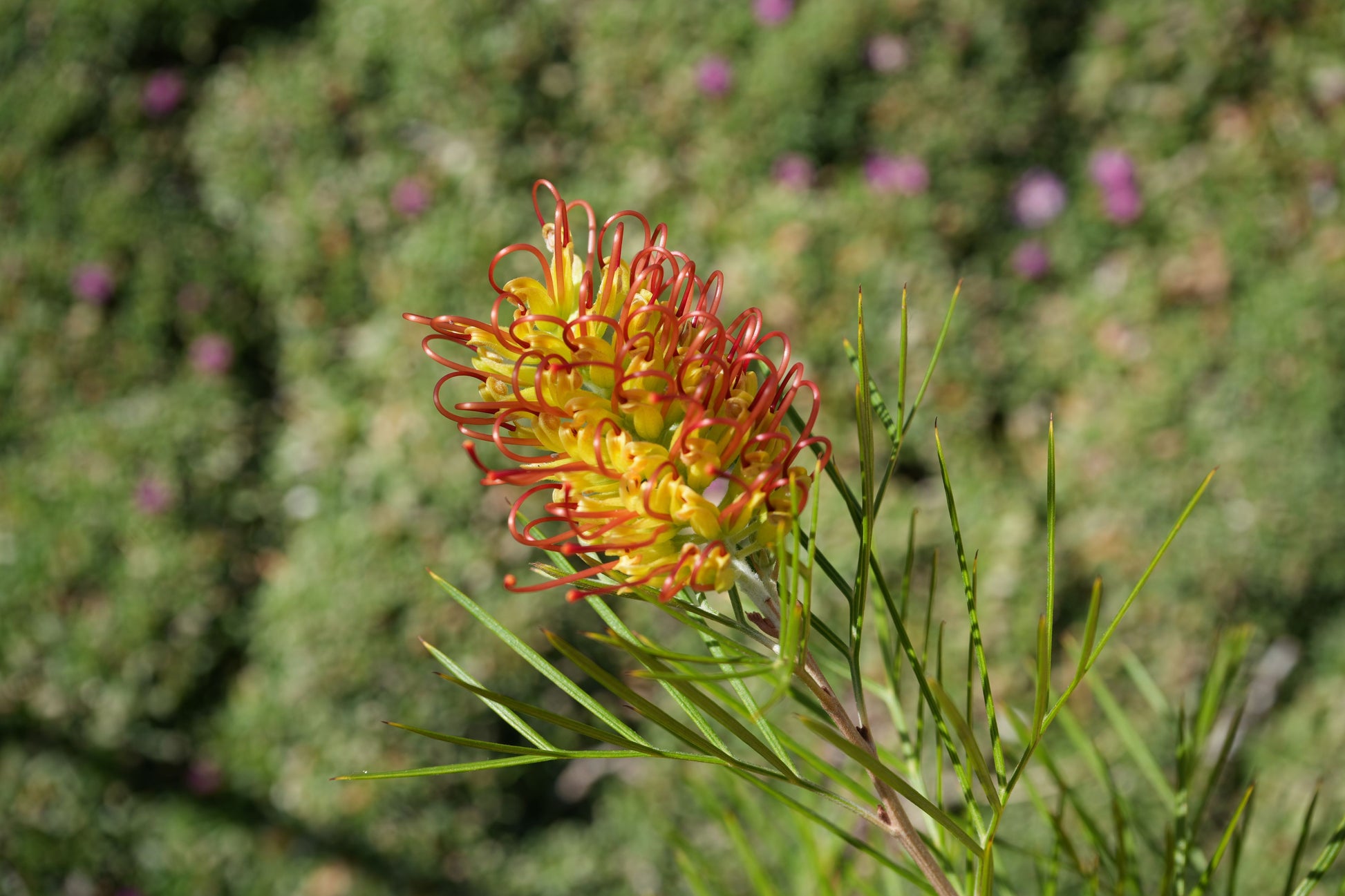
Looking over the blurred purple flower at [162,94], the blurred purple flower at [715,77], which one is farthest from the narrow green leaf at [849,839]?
the blurred purple flower at [162,94]

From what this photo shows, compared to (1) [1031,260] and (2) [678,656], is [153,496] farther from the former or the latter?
(2) [678,656]

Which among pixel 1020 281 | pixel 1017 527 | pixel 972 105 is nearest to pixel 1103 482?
pixel 1017 527

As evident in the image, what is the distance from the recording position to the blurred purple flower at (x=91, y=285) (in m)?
2.42

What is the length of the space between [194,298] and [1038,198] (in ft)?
6.51

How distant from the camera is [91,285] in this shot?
242cm

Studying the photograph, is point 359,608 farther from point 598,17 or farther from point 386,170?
point 598,17

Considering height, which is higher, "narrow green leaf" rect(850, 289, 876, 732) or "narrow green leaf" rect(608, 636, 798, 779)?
"narrow green leaf" rect(850, 289, 876, 732)

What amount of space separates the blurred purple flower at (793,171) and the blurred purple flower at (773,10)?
1.10 feet

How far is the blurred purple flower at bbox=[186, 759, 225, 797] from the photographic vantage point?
2.07 meters

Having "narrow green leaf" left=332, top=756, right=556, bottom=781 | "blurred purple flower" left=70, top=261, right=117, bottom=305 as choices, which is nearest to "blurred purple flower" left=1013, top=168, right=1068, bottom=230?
"narrow green leaf" left=332, top=756, right=556, bottom=781

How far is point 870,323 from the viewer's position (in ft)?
6.86

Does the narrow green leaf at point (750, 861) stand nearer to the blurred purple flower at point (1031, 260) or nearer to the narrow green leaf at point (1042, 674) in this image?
the narrow green leaf at point (1042, 674)

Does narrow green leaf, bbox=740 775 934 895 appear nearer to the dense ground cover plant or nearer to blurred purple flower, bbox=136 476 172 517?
the dense ground cover plant

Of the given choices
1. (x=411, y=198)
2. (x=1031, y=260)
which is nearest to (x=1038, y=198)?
(x=1031, y=260)
